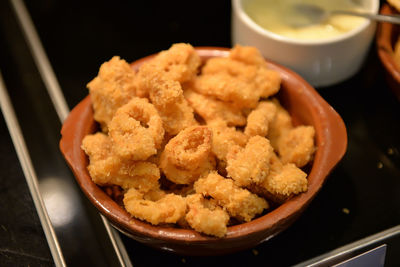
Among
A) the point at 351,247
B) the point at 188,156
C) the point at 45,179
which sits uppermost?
the point at 188,156

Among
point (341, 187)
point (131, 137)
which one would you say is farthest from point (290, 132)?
point (131, 137)

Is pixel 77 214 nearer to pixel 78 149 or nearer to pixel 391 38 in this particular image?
pixel 78 149

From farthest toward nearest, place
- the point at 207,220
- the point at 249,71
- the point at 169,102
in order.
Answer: the point at 249,71
the point at 169,102
the point at 207,220

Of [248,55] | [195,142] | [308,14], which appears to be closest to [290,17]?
[308,14]

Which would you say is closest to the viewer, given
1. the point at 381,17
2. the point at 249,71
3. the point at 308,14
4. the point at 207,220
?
the point at 207,220

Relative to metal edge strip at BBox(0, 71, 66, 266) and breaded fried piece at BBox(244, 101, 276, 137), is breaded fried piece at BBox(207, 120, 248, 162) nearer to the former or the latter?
breaded fried piece at BBox(244, 101, 276, 137)

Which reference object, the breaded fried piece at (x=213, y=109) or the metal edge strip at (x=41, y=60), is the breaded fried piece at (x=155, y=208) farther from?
the metal edge strip at (x=41, y=60)

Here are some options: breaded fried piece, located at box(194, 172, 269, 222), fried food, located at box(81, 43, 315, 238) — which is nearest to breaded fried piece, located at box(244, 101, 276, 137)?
fried food, located at box(81, 43, 315, 238)

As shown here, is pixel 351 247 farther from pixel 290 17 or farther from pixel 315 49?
pixel 290 17
